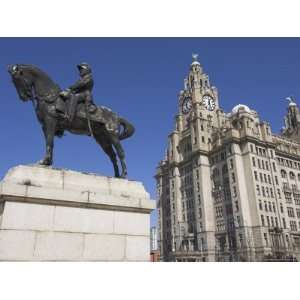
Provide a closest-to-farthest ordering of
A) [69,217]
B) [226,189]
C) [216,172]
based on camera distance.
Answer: [69,217] → [226,189] → [216,172]

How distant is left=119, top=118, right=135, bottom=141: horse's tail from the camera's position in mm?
11274

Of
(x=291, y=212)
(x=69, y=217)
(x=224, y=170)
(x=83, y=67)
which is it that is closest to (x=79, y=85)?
(x=83, y=67)

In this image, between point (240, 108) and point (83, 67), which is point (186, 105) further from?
point (83, 67)

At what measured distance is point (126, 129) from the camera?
37.3ft

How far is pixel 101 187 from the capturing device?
9227 mm

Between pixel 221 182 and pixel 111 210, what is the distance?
77.8 metres

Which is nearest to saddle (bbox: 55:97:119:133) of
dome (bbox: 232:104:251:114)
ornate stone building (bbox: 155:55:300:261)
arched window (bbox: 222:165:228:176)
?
ornate stone building (bbox: 155:55:300:261)

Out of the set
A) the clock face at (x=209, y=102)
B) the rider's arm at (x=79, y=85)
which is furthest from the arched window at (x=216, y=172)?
the rider's arm at (x=79, y=85)

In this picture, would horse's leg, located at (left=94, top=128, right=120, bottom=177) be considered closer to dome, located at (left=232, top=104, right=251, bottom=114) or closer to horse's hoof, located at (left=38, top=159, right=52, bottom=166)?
horse's hoof, located at (left=38, top=159, right=52, bottom=166)

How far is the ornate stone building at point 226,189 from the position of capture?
238 ft

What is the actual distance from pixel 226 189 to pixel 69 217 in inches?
3031
